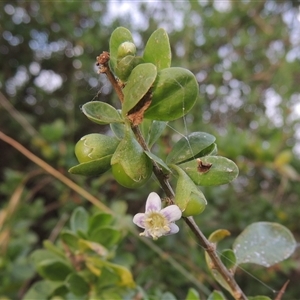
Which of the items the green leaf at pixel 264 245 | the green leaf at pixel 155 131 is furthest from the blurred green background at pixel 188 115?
the green leaf at pixel 155 131

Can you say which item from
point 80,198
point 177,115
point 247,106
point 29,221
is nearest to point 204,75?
point 247,106

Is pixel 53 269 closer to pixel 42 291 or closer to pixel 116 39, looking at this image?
pixel 42 291

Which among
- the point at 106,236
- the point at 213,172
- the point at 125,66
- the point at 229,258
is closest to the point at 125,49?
the point at 125,66

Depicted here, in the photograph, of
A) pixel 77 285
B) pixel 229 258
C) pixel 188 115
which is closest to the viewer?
pixel 229 258

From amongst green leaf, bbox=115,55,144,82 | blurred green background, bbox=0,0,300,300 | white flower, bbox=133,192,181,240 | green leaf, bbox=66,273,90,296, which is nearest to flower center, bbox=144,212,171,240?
white flower, bbox=133,192,181,240

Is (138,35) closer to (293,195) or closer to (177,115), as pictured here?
(293,195)
